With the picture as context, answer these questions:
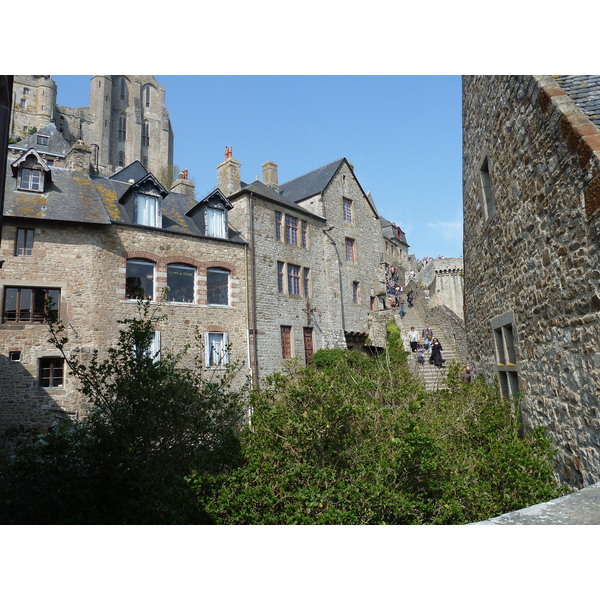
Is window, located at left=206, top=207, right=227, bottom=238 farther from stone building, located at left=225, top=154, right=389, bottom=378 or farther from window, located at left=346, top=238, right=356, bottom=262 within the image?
window, located at left=346, top=238, right=356, bottom=262

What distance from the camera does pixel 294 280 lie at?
53.2ft

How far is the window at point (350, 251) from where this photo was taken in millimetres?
20131

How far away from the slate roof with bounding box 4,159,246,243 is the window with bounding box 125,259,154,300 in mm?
1276

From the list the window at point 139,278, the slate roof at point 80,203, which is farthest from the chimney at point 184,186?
the window at point 139,278

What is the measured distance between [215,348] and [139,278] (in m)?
2.48

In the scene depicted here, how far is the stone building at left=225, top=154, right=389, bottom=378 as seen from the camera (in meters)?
14.5

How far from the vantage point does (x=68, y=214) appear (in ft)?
32.4

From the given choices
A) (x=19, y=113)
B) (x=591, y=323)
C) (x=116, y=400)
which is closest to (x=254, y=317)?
(x=116, y=400)

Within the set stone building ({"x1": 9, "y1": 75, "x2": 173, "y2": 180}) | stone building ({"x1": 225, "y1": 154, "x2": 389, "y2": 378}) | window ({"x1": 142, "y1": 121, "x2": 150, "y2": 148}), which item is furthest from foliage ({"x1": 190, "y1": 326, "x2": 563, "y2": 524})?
window ({"x1": 142, "y1": 121, "x2": 150, "y2": 148})

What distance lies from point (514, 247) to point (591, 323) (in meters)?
1.81

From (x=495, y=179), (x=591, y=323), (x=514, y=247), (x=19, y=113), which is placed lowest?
(x=591, y=323)

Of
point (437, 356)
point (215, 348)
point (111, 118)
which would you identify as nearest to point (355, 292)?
point (437, 356)
